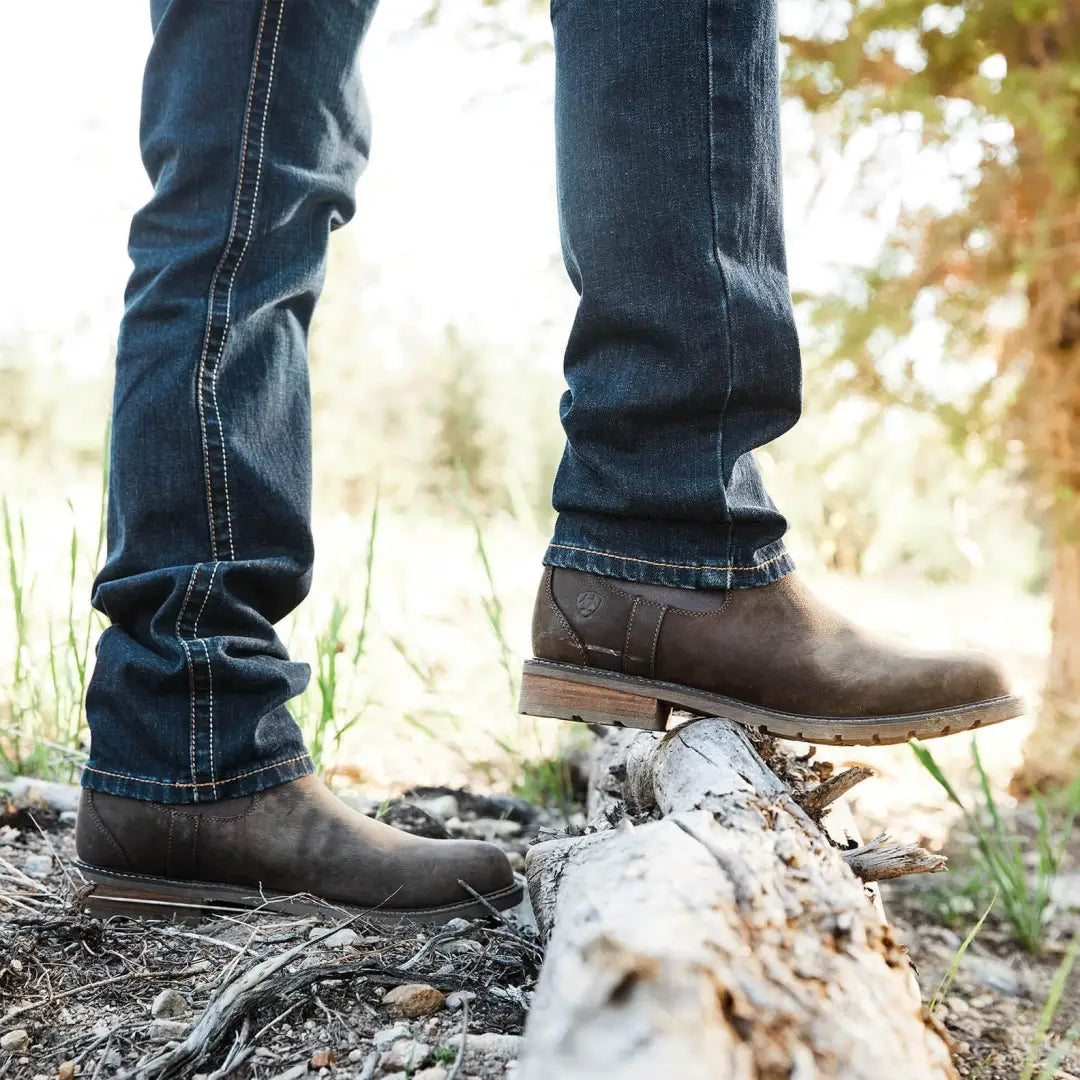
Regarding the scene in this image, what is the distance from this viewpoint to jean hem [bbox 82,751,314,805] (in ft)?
3.75

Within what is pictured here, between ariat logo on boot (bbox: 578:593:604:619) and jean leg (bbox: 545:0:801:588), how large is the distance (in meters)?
0.11

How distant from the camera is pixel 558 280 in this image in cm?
405

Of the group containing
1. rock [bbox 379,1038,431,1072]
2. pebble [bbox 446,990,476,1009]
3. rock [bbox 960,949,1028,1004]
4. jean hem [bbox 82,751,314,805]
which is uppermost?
jean hem [bbox 82,751,314,805]

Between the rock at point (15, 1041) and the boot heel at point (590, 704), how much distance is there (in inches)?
25.1

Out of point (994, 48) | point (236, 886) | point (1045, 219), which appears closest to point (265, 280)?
point (236, 886)

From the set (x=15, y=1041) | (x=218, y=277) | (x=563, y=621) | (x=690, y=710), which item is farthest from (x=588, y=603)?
(x=15, y=1041)

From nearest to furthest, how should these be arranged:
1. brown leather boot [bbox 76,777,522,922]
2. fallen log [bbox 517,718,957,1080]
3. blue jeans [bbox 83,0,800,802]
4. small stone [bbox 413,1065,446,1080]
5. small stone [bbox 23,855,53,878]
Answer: fallen log [bbox 517,718,957,1080]
small stone [bbox 413,1065,446,1080]
blue jeans [bbox 83,0,800,802]
brown leather boot [bbox 76,777,522,922]
small stone [bbox 23,855,53,878]

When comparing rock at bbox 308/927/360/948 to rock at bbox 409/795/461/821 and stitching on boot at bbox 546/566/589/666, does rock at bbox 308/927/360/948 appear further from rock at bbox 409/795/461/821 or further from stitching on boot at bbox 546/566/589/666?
rock at bbox 409/795/461/821

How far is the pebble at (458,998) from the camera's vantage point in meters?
0.96

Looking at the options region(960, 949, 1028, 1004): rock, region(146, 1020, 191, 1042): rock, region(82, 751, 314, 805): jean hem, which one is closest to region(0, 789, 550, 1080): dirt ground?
region(146, 1020, 191, 1042): rock

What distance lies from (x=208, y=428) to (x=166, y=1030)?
2.11 ft

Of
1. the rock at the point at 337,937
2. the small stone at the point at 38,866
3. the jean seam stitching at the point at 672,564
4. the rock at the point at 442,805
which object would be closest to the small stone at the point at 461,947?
the rock at the point at 337,937

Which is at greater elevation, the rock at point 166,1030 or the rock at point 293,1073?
the rock at point 293,1073

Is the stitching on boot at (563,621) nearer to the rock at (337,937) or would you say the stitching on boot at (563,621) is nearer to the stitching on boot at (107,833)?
the rock at (337,937)
